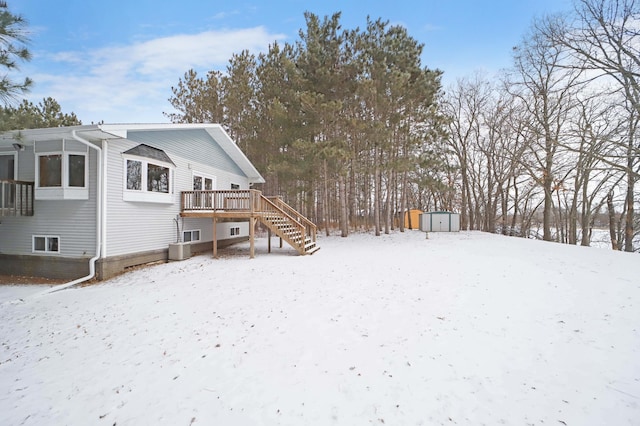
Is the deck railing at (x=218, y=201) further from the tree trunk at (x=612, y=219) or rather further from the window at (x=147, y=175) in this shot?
the tree trunk at (x=612, y=219)

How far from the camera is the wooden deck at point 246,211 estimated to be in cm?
1079

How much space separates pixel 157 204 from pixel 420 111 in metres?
15.0

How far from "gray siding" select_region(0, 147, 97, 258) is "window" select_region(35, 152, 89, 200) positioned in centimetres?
22

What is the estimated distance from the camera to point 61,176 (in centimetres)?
837

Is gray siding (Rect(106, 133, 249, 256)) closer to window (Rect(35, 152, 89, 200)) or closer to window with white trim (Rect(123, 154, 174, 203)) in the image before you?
window with white trim (Rect(123, 154, 174, 203))

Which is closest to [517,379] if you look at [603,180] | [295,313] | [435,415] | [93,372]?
[435,415]

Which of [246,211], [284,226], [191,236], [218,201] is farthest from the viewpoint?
[191,236]

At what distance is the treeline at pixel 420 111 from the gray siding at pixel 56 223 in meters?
8.67

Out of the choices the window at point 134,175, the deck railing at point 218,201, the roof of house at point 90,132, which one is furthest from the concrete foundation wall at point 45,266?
the deck railing at point 218,201

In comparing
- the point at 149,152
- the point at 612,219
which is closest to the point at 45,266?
the point at 149,152

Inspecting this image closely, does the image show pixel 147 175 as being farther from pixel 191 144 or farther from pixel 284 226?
pixel 284 226

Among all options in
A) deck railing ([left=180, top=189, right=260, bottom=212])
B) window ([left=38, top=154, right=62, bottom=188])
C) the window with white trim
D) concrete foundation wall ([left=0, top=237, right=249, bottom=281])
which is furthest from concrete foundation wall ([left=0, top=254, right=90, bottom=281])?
deck railing ([left=180, top=189, right=260, bottom=212])

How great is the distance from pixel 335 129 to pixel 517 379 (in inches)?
615

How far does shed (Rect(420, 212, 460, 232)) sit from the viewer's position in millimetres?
17547
